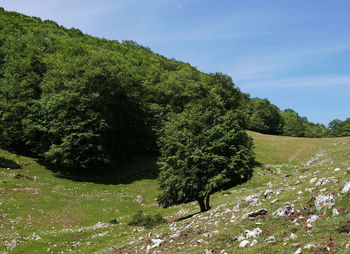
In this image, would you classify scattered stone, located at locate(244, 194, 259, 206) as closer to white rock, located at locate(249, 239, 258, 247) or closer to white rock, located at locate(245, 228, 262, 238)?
white rock, located at locate(245, 228, 262, 238)

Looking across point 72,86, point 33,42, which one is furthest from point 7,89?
point 33,42

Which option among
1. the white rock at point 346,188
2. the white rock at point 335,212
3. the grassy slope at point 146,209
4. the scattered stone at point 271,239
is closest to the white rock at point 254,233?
the grassy slope at point 146,209

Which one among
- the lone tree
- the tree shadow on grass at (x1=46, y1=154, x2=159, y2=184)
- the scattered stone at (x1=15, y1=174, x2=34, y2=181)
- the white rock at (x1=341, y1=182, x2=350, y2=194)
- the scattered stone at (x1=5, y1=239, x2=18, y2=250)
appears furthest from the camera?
the tree shadow on grass at (x1=46, y1=154, x2=159, y2=184)

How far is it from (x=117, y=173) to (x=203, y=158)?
4354cm

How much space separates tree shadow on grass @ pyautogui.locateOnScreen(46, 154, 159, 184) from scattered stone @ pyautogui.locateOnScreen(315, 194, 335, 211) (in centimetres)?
5038

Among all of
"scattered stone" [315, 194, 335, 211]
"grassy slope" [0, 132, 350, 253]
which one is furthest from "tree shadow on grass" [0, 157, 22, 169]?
"scattered stone" [315, 194, 335, 211]

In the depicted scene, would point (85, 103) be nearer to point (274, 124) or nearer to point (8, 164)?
point (8, 164)

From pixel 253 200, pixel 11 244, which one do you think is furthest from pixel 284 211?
pixel 11 244

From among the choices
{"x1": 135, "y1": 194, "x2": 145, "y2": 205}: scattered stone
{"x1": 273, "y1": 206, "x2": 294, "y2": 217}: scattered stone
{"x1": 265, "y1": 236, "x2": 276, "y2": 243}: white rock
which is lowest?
{"x1": 135, "y1": 194, "x2": 145, "y2": 205}: scattered stone

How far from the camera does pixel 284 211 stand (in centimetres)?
1453

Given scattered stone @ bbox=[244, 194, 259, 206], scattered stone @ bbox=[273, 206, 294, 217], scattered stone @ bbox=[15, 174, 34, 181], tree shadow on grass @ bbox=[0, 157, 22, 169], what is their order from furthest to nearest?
tree shadow on grass @ bbox=[0, 157, 22, 169], scattered stone @ bbox=[15, 174, 34, 181], scattered stone @ bbox=[244, 194, 259, 206], scattered stone @ bbox=[273, 206, 294, 217]

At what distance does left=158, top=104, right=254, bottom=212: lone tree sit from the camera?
28031mm

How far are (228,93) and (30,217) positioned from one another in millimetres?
66138

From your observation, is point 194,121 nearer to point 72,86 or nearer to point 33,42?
point 72,86
